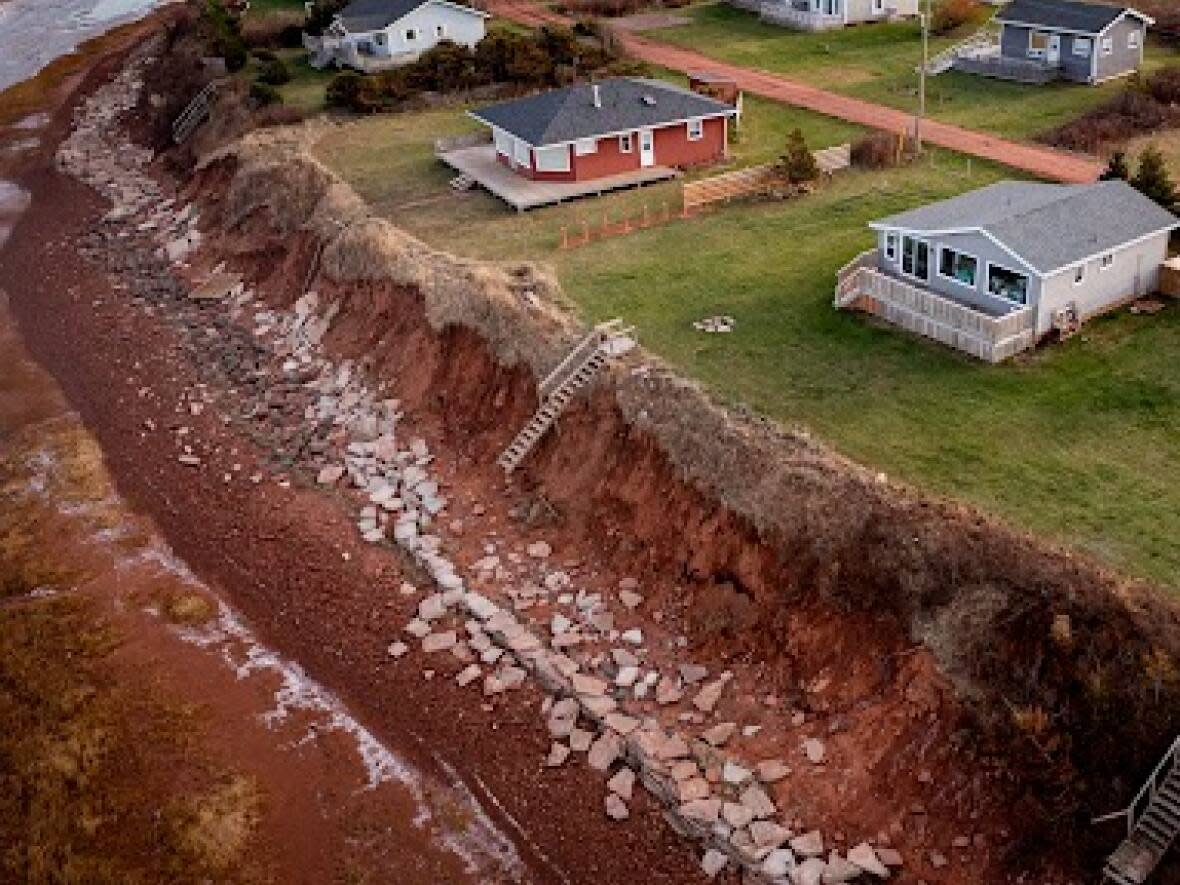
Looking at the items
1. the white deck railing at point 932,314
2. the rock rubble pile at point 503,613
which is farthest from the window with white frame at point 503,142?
the white deck railing at point 932,314

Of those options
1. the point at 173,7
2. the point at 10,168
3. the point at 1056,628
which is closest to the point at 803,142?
the point at 1056,628

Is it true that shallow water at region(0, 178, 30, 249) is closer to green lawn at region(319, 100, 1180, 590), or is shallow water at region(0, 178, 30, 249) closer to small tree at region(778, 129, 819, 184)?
green lawn at region(319, 100, 1180, 590)

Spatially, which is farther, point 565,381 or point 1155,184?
point 1155,184

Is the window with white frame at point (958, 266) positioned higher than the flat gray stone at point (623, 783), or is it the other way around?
the window with white frame at point (958, 266)

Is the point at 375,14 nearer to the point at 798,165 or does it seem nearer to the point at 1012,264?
the point at 798,165

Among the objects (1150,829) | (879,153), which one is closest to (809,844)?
(1150,829)

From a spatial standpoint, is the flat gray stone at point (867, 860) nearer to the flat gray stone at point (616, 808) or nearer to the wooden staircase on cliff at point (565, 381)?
the flat gray stone at point (616, 808)
